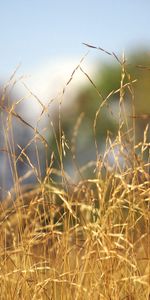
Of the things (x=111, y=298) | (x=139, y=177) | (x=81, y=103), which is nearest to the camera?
(x=111, y=298)

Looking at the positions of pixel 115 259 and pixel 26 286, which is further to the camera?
pixel 26 286

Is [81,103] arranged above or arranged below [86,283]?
above

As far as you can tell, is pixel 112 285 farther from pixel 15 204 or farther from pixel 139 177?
pixel 15 204

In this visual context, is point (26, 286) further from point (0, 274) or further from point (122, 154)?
point (122, 154)

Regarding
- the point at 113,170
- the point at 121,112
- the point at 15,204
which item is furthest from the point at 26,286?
the point at 121,112

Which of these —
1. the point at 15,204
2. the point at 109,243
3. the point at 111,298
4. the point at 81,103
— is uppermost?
the point at 81,103

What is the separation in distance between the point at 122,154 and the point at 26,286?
0.72m

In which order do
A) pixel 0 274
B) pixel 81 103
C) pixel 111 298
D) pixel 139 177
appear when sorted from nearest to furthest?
pixel 111 298, pixel 139 177, pixel 0 274, pixel 81 103

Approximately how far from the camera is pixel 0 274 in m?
3.08

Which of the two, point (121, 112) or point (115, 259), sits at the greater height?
point (121, 112)

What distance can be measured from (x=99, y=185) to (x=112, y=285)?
479 mm

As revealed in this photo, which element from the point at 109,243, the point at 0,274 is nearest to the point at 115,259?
the point at 109,243

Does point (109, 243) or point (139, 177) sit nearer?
point (109, 243)

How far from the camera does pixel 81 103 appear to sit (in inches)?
952
